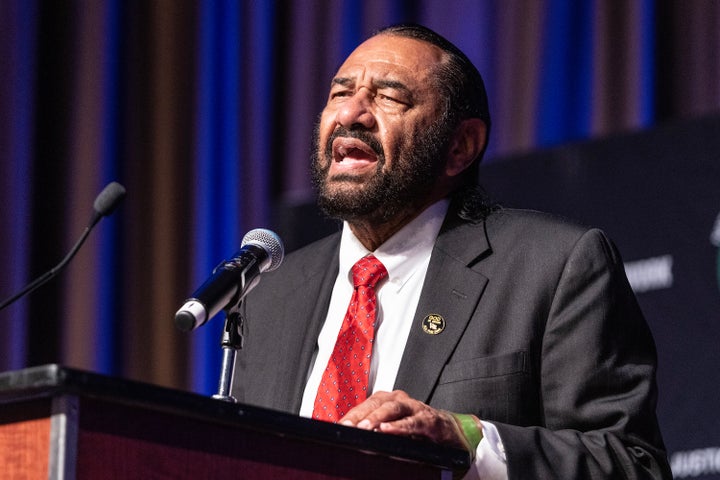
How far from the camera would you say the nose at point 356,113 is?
267 cm

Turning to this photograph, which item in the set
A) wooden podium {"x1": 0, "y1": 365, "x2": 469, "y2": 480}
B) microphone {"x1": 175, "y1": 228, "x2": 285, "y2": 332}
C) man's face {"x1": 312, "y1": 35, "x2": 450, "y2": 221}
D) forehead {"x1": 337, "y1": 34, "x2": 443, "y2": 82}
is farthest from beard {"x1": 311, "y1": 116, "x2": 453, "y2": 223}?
wooden podium {"x1": 0, "y1": 365, "x2": 469, "y2": 480}

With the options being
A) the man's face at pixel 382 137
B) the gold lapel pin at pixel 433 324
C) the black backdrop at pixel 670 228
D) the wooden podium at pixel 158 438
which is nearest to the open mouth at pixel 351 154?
the man's face at pixel 382 137

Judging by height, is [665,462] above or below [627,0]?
below

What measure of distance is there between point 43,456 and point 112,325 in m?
3.39

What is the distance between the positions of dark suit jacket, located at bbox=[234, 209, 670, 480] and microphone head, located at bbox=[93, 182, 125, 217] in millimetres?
671

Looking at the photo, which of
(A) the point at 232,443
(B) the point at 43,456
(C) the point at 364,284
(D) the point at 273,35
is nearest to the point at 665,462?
(C) the point at 364,284

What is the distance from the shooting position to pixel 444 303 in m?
2.42

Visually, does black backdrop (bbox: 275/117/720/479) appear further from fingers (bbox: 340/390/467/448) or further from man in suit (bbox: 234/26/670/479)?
fingers (bbox: 340/390/467/448)

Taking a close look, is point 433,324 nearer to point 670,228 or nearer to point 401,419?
point 401,419

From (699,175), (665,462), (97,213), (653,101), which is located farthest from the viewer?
Answer: (653,101)

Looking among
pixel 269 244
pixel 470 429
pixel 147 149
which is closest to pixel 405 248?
pixel 269 244

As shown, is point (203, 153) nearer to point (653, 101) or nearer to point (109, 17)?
point (109, 17)

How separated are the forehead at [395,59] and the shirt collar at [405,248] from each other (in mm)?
309

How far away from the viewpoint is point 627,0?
3.86 meters
